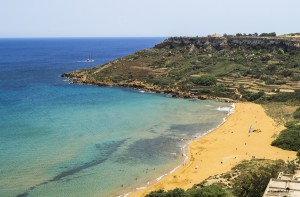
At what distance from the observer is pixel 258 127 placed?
6147 cm

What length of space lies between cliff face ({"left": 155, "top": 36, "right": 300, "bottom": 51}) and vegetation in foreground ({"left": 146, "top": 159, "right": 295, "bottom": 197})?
81.5 meters

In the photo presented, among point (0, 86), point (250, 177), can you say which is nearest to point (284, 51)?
point (0, 86)

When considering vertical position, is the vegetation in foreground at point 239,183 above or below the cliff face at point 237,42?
below

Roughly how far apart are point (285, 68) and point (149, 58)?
1671 inches

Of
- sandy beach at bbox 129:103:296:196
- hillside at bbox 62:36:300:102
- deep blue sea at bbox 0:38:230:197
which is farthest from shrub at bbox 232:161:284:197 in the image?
hillside at bbox 62:36:300:102

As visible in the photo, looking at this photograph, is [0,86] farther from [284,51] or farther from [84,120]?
[284,51]

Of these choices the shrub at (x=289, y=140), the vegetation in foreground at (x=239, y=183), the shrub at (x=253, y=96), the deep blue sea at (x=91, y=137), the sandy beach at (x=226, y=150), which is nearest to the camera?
the vegetation in foreground at (x=239, y=183)

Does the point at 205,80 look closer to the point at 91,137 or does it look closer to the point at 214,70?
the point at 214,70

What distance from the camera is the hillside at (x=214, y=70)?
90.6 metres

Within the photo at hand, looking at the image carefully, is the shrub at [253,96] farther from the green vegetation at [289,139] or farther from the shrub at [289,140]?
the shrub at [289,140]

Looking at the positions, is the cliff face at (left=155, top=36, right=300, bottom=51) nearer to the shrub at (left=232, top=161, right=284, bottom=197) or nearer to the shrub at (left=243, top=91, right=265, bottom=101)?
the shrub at (left=243, top=91, right=265, bottom=101)

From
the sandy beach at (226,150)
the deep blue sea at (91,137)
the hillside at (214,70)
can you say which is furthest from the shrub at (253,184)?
the hillside at (214,70)

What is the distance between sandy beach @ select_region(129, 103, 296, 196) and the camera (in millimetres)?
42375

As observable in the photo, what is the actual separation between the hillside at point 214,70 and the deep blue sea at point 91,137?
849 centimetres
